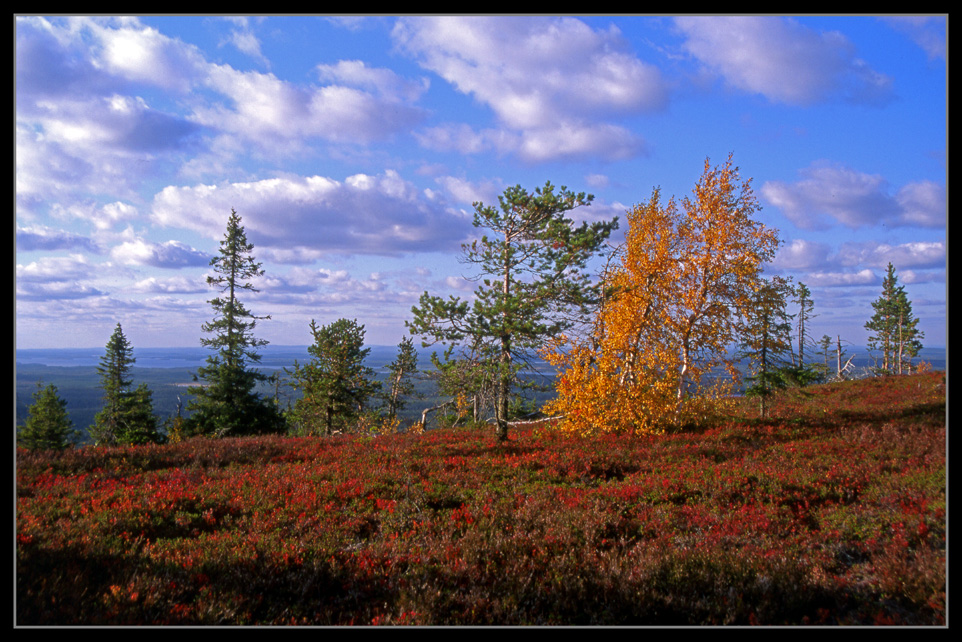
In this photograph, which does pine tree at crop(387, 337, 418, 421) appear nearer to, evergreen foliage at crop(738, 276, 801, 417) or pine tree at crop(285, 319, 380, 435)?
pine tree at crop(285, 319, 380, 435)

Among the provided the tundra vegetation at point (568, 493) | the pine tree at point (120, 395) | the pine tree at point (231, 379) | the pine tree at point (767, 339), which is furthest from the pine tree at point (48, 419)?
the pine tree at point (767, 339)

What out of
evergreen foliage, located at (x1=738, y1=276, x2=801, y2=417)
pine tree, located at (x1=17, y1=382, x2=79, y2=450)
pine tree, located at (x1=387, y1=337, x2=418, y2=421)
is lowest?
pine tree, located at (x1=17, y1=382, x2=79, y2=450)

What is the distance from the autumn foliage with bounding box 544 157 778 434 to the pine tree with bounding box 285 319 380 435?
57.8 ft

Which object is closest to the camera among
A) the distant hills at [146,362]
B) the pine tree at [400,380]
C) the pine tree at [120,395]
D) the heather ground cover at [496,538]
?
the heather ground cover at [496,538]

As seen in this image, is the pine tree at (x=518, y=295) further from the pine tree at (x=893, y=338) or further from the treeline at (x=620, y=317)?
the pine tree at (x=893, y=338)

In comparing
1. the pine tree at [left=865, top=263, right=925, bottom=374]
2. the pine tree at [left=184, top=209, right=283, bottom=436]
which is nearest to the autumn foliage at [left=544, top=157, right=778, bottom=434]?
the pine tree at [left=184, top=209, right=283, bottom=436]

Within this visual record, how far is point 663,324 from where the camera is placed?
14141mm

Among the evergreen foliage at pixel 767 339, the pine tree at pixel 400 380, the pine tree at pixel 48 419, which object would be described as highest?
the evergreen foliage at pixel 767 339

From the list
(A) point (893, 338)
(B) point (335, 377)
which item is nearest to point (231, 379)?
(B) point (335, 377)

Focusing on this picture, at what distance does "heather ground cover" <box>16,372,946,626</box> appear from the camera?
400 centimetres

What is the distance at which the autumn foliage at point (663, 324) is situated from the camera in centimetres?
1348

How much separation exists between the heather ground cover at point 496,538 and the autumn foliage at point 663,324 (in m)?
3.08
